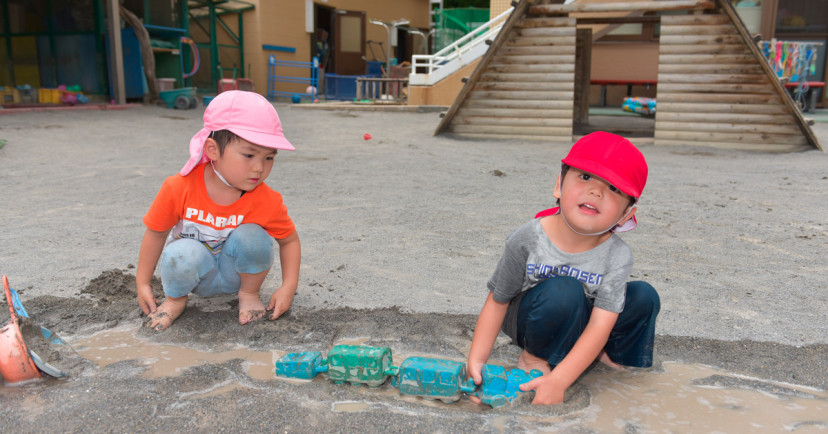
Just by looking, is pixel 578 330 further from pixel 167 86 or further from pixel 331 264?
pixel 167 86

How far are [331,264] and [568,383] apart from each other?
65.8 inches

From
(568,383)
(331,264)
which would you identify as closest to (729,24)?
(331,264)

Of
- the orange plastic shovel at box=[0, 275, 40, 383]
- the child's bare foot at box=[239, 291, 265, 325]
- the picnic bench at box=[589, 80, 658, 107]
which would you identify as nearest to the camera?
the orange plastic shovel at box=[0, 275, 40, 383]

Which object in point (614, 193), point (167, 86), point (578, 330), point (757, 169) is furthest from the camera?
point (167, 86)

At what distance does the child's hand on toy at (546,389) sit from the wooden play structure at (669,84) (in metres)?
6.96

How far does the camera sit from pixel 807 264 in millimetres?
3279

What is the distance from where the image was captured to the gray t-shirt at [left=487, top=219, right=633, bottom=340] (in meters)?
1.95

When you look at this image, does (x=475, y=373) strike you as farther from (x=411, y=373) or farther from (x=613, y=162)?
(x=613, y=162)

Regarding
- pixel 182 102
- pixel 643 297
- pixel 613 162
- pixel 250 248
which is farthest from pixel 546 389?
pixel 182 102

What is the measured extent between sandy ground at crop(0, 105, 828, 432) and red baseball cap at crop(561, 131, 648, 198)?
0.70 metres

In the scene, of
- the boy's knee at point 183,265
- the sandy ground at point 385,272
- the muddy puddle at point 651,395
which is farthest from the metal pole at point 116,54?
the muddy puddle at point 651,395

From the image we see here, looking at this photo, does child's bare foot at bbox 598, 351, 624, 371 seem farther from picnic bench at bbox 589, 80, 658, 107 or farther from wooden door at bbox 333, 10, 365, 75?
wooden door at bbox 333, 10, 365, 75

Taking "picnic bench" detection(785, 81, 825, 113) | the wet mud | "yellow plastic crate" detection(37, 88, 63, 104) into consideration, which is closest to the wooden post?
"picnic bench" detection(785, 81, 825, 113)

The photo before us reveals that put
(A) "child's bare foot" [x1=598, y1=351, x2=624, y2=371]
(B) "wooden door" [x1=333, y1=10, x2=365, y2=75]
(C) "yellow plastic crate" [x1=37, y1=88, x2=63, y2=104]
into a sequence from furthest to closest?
1. (B) "wooden door" [x1=333, y1=10, x2=365, y2=75]
2. (C) "yellow plastic crate" [x1=37, y1=88, x2=63, y2=104]
3. (A) "child's bare foot" [x1=598, y1=351, x2=624, y2=371]
